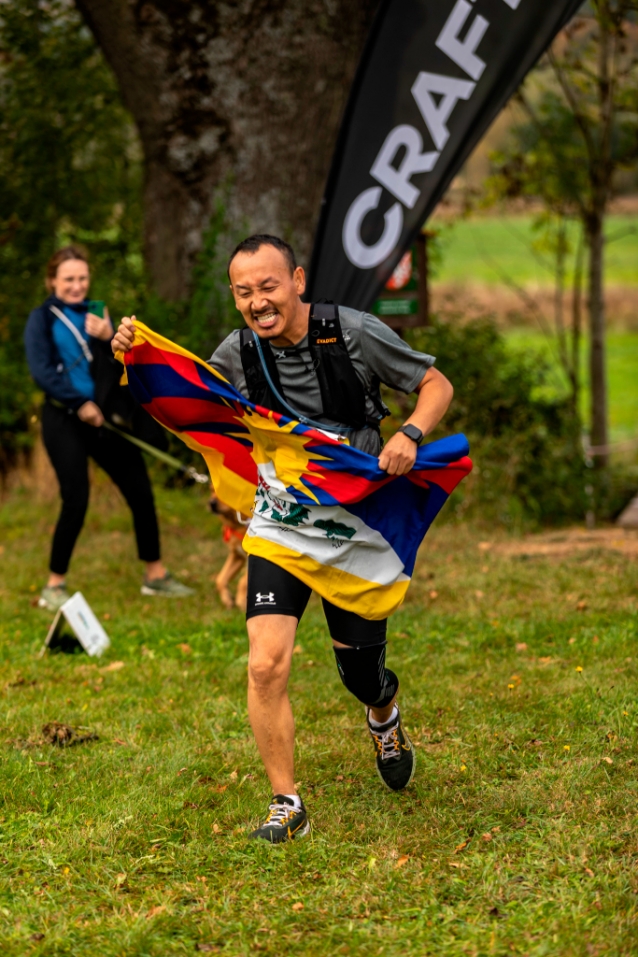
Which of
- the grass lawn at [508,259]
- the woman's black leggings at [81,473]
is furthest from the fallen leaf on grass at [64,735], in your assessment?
the grass lawn at [508,259]

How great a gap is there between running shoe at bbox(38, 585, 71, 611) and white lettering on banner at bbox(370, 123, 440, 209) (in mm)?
3700

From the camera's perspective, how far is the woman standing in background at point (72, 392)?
23.6 feet

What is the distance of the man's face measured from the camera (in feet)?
13.1

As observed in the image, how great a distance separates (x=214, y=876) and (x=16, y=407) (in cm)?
811

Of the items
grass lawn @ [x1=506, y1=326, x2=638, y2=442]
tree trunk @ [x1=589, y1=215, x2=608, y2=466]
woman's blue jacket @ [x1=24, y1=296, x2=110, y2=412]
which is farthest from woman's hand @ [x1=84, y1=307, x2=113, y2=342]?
grass lawn @ [x1=506, y1=326, x2=638, y2=442]


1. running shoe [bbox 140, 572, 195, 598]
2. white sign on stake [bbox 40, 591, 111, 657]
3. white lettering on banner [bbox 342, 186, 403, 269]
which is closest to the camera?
white sign on stake [bbox 40, 591, 111, 657]

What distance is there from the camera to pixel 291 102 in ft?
33.8

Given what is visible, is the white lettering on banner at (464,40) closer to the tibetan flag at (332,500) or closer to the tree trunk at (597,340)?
the tibetan flag at (332,500)

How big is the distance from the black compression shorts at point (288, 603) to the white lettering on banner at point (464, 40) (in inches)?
209

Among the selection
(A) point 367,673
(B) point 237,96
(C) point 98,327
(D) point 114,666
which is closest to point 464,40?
(B) point 237,96

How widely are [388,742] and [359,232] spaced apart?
502 centimetres

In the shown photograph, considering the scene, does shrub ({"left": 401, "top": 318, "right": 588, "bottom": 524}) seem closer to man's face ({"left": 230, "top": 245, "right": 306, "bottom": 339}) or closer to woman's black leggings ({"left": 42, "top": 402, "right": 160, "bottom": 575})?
woman's black leggings ({"left": 42, "top": 402, "right": 160, "bottom": 575})

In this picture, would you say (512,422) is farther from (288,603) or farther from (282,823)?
(282,823)

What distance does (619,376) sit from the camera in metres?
34.4
